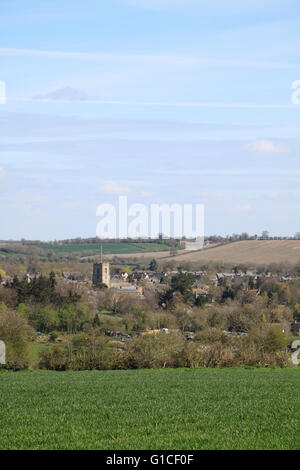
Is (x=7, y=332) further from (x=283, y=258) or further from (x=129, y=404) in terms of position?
(x=283, y=258)

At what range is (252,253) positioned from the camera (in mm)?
134375

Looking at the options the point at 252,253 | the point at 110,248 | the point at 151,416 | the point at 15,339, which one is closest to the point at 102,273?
the point at 252,253

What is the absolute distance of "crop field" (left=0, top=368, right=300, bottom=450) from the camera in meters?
9.88

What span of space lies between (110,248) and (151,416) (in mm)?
167054

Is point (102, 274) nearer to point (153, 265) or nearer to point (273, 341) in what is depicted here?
point (153, 265)

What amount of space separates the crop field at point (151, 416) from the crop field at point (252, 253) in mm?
108639

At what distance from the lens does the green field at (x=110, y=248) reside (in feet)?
554

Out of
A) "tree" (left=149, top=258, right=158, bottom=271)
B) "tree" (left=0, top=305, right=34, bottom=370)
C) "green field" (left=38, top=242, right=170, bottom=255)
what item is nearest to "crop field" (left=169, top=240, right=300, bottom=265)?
"tree" (left=149, top=258, right=158, bottom=271)

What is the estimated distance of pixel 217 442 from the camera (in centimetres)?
976

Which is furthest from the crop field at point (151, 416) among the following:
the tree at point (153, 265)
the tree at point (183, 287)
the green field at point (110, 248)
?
the green field at point (110, 248)

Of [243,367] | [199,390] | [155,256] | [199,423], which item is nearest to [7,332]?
[243,367]

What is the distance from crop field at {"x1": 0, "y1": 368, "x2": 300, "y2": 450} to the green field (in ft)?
485

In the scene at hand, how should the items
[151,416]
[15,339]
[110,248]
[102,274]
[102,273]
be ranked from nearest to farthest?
1. [151,416]
2. [15,339]
3. [102,274]
4. [102,273]
5. [110,248]
